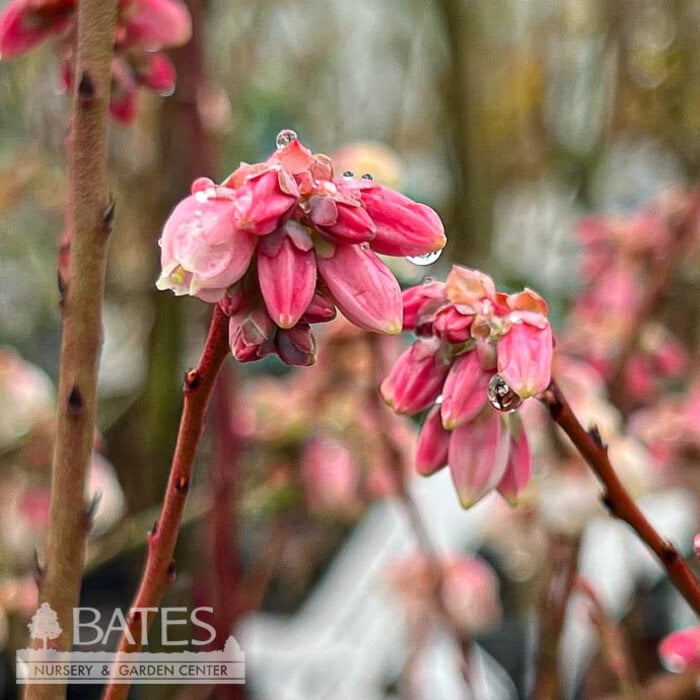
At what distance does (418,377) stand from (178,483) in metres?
0.08

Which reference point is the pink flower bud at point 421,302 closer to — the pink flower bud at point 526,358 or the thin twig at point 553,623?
the pink flower bud at point 526,358

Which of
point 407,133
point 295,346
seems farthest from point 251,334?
point 407,133

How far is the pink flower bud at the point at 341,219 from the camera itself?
0.80 ft

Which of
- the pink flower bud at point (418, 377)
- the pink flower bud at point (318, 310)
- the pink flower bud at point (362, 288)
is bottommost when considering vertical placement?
the pink flower bud at point (418, 377)

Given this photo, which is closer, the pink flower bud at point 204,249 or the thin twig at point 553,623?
the pink flower bud at point 204,249

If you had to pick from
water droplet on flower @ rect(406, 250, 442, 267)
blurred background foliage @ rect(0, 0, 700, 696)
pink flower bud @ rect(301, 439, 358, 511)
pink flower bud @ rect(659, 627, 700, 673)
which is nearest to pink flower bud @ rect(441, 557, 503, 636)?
pink flower bud @ rect(301, 439, 358, 511)

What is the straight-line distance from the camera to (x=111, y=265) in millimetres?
1122

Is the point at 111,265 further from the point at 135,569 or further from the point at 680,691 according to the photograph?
the point at 680,691

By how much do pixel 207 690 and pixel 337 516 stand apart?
0.15 m

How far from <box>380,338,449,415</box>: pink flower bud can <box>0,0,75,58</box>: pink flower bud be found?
0.53 feet

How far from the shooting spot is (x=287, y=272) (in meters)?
0.24

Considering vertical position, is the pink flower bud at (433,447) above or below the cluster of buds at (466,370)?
below

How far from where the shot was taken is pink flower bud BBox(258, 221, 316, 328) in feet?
0.78
